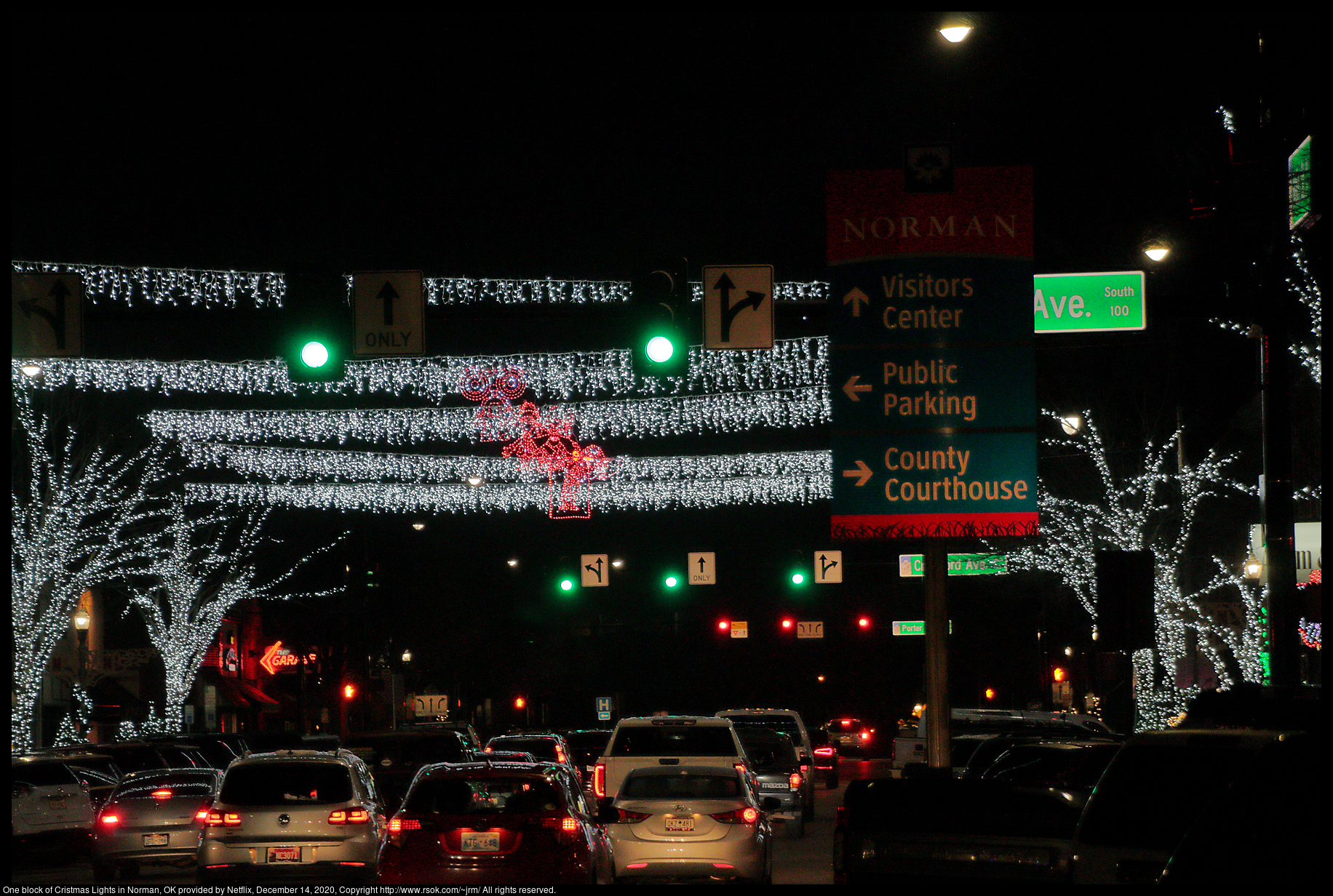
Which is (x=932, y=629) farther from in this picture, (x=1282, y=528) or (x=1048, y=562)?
(x=1048, y=562)

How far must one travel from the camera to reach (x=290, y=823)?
15484mm

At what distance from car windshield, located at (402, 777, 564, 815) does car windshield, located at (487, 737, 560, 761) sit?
15.2 metres

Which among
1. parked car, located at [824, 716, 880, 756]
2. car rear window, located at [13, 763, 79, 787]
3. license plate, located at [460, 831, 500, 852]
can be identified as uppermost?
license plate, located at [460, 831, 500, 852]

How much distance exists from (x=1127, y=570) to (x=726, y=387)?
1503 cm

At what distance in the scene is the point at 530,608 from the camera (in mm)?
77875

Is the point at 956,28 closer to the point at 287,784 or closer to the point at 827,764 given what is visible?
the point at 287,784

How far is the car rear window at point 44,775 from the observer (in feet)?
67.9

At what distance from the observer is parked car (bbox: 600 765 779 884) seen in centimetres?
1592

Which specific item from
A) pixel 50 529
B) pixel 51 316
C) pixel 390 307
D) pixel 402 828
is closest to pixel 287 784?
pixel 402 828

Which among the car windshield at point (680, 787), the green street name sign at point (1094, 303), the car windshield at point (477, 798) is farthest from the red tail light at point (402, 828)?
the green street name sign at point (1094, 303)

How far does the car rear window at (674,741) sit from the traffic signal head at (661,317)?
25.9ft

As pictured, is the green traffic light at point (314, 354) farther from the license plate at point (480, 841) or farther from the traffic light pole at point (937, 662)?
the traffic light pole at point (937, 662)

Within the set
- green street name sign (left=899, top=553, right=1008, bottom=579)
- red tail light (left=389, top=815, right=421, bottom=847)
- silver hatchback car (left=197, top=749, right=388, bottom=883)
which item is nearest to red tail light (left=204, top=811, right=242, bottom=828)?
silver hatchback car (left=197, top=749, right=388, bottom=883)

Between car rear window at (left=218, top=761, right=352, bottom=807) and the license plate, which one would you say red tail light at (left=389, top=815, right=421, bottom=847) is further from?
car rear window at (left=218, top=761, right=352, bottom=807)
